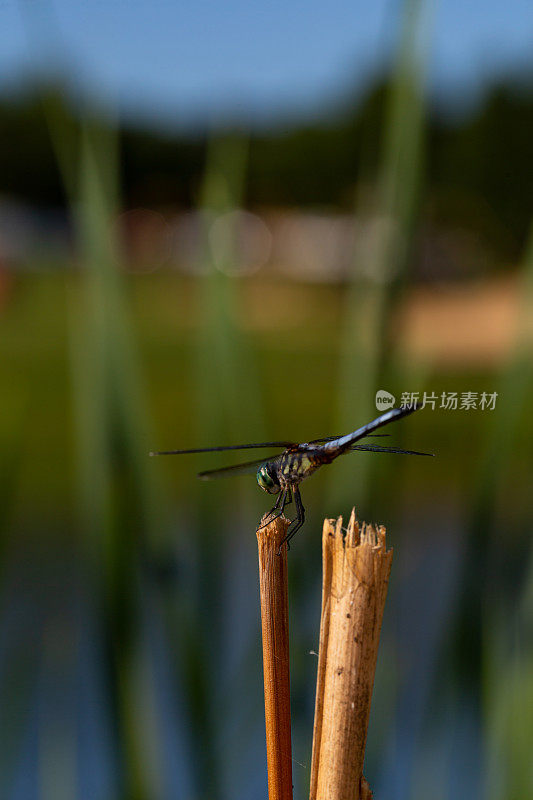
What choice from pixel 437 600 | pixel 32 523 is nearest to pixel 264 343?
pixel 32 523

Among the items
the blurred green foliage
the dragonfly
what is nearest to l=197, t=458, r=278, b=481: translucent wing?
the dragonfly

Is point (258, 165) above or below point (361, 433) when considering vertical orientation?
above

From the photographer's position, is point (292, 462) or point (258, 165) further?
point (258, 165)

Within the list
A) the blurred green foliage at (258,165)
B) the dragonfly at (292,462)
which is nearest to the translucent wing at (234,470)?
the dragonfly at (292,462)

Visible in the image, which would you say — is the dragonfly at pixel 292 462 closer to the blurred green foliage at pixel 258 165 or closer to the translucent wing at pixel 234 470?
the translucent wing at pixel 234 470

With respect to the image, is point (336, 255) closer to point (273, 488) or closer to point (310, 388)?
point (310, 388)

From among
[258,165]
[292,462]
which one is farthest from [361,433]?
[258,165]

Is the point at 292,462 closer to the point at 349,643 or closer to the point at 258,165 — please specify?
the point at 349,643
